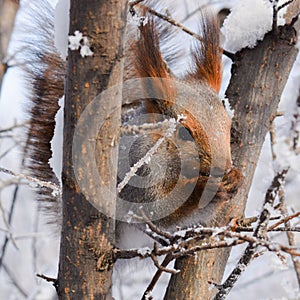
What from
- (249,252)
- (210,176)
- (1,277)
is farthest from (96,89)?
(1,277)

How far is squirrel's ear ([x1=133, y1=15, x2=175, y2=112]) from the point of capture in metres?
1.24

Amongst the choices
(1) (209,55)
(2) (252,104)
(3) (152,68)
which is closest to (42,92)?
(3) (152,68)

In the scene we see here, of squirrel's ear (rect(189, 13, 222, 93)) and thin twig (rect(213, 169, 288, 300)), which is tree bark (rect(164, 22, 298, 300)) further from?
thin twig (rect(213, 169, 288, 300))

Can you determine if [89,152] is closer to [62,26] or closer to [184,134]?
[62,26]

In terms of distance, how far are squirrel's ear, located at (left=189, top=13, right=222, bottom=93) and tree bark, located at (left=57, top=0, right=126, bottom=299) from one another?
0.62 meters

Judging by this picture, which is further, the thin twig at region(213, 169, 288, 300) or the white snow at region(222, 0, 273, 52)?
the white snow at region(222, 0, 273, 52)

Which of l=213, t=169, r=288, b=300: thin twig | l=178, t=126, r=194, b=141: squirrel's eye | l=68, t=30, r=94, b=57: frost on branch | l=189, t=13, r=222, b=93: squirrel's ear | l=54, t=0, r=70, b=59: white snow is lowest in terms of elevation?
l=213, t=169, r=288, b=300: thin twig

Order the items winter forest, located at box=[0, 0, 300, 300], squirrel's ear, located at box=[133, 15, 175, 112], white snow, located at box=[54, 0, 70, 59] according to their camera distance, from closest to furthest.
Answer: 1. winter forest, located at box=[0, 0, 300, 300]
2. white snow, located at box=[54, 0, 70, 59]
3. squirrel's ear, located at box=[133, 15, 175, 112]

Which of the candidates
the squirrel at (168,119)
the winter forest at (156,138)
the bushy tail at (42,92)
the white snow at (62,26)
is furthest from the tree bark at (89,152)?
the bushy tail at (42,92)

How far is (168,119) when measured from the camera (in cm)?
128

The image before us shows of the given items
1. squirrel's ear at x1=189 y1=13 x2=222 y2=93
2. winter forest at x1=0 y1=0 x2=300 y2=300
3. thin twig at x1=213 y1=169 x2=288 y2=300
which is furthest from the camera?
squirrel's ear at x1=189 y1=13 x2=222 y2=93

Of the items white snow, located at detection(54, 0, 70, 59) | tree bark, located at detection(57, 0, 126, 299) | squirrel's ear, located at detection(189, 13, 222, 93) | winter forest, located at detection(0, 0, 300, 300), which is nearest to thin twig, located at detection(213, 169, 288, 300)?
winter forest, located at detection(0, 0, 300, 300)

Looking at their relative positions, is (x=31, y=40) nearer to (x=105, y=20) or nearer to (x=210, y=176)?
(x=210, y=176)

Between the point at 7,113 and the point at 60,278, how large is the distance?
4143mm
